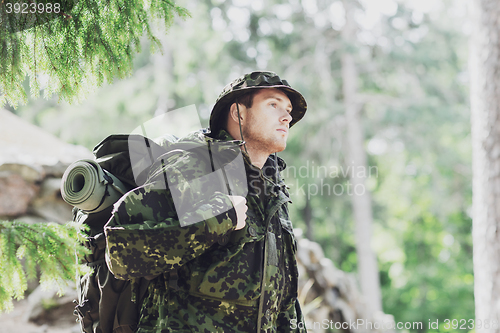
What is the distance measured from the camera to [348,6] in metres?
13.4

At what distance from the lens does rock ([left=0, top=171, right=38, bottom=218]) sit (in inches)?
233

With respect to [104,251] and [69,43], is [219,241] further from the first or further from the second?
[69,43]

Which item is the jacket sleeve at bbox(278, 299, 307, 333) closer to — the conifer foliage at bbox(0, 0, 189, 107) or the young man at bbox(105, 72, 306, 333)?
the young man at bbox(105, 72, 306, 333)

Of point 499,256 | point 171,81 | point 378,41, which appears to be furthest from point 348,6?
point 499,256

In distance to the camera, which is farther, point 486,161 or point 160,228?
point 486,161

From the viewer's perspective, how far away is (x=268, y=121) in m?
2.72

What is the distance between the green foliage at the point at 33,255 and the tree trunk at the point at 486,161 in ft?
13.9

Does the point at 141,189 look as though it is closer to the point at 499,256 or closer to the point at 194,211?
the point at 194,211

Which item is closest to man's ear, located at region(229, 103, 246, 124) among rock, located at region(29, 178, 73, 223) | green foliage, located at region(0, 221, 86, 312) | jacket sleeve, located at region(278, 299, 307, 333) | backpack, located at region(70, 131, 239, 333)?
backpack, located at region(70, 131, 239, 333)

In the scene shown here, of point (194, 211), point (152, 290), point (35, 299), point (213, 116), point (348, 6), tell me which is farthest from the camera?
point (348, 6)

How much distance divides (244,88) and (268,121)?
272 mm

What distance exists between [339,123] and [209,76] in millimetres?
4568

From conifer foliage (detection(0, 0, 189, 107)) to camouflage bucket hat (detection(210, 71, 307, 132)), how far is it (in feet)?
1.91

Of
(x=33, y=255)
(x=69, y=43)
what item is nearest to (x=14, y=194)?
(x=69, y=43)
